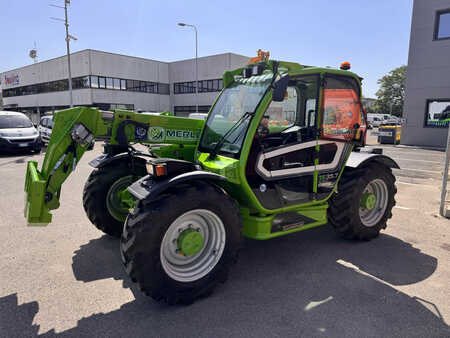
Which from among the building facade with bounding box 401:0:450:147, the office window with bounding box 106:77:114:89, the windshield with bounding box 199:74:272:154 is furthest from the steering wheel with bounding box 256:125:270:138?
the office window with bounding box 106:77:114:89

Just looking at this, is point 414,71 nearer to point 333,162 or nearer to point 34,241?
point 333,162

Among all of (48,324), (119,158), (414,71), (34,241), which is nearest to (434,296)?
(48,324)

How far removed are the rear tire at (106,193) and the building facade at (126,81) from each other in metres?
31.4

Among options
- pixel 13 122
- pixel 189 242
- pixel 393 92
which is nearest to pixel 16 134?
pixel 13 122

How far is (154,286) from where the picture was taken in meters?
2.93

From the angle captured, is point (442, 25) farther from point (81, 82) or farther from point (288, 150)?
point (81, 82)

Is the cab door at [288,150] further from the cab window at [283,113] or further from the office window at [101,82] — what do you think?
the office window at [101,82]

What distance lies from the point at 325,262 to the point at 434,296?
1.18 m

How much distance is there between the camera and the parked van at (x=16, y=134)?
13672 mm

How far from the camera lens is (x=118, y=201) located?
4.64m

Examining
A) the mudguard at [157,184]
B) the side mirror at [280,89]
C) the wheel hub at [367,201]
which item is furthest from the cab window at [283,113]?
the wheel hub at [367,201]

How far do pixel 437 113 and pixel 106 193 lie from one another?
19886 millimetres

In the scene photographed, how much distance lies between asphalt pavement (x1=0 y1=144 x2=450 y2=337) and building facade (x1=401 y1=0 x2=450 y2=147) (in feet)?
52.0

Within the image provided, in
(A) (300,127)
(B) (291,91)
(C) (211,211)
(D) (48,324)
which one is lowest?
(D) (48,324)
